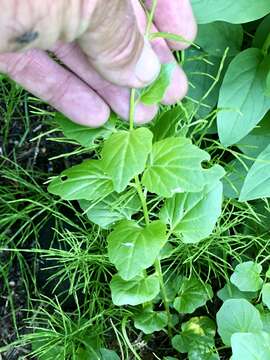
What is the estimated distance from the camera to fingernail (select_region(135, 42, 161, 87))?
0.79 metres

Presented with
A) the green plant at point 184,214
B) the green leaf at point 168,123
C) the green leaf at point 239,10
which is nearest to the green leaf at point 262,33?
the green plant at point 184,214

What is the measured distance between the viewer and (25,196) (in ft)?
4.22

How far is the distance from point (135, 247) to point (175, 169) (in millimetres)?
108

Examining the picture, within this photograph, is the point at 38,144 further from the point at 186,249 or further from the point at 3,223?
the point at 186,249

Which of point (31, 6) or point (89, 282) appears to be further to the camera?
point (89, 282)

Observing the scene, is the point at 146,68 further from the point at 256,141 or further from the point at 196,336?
the point at 196,336

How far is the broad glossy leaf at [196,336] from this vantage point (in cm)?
103

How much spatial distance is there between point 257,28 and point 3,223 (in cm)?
56

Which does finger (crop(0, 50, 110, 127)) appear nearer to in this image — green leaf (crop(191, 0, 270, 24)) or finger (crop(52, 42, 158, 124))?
finger (crop(52, 42, 158, 124))

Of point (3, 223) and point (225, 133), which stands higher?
point (225, 133)

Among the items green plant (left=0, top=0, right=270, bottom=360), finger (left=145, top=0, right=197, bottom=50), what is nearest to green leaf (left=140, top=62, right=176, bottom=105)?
green plant (left=0, top=0, right=270, bottom=360)

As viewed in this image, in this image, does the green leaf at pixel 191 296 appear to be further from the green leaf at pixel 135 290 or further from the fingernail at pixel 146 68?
the fingernail at pixel 146 68

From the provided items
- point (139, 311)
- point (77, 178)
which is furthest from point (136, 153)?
point (139, 311)

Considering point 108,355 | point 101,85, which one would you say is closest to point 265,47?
point 101,85
